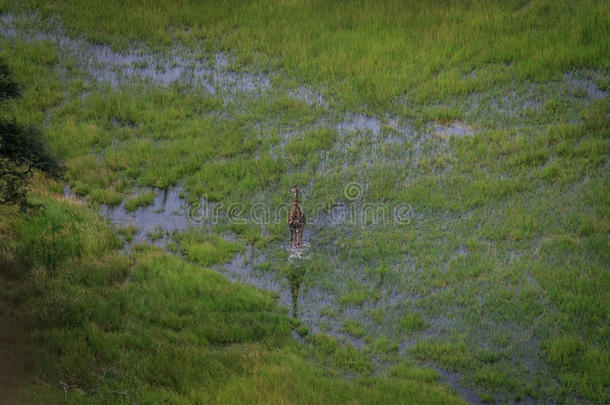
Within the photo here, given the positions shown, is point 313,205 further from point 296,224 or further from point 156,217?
point 156,217

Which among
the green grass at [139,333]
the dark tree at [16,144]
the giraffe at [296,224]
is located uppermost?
the dark tree at [16,144]

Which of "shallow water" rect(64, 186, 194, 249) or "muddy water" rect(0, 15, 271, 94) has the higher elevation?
"muddy water" rect(0, 15, 271, 94)

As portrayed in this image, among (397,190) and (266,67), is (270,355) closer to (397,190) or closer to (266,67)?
(397,190)

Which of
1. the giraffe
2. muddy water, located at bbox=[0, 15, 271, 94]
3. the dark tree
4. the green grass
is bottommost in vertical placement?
the green grass

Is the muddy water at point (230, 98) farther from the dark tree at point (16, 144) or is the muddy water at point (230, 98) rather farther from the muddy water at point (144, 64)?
the dark tree at point (16, 144)

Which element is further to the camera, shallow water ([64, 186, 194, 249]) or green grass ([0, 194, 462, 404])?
shallow water ([64, 186, 194, 249])

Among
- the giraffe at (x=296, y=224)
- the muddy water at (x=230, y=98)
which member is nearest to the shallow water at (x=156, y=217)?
the muddy water at (x=230, y=98)

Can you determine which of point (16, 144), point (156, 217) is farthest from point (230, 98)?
point (16, 144)

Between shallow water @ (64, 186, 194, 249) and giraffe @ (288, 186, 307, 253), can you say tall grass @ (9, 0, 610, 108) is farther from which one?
giraffe @ (288, 186, 307, 253)

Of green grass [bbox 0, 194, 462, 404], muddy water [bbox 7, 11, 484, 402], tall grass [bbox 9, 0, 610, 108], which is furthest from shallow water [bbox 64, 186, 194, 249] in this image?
tall grass [bbox 9, 0, 610, 108]
